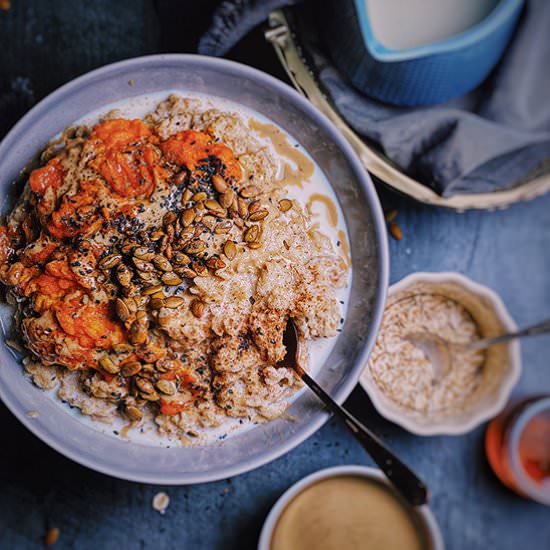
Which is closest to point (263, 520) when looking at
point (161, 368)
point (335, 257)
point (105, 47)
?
point (161, 368)

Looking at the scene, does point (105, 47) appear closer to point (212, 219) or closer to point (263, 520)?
point (212, 219)

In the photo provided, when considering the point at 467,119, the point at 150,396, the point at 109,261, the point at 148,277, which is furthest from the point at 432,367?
the point at 109,261

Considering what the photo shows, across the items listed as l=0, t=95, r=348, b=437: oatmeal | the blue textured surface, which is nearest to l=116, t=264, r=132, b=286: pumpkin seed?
l=0, t=95, r=348, b=437: oatmeal

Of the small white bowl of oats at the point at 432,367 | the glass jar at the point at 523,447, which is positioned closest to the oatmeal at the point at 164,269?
the small white bowl of oats at the point at 432,367

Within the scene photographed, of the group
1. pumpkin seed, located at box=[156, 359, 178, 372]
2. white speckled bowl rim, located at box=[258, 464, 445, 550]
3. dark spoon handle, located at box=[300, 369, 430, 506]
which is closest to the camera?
dark spoon handle, located at box=[300, 369, 430, 506]

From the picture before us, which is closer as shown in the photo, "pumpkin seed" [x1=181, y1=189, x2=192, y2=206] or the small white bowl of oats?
"pumpkin seed" [x1=181, y1=189, x2=192, y2=206]

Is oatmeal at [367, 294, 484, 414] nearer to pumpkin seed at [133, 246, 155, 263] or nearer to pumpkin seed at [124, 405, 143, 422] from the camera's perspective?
pumpkin seed at [124, 405, 143, 422]
